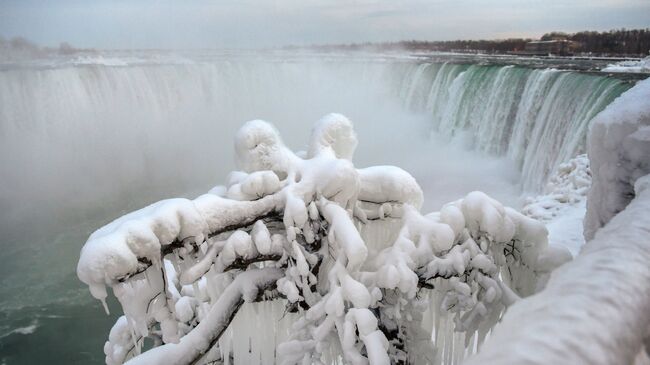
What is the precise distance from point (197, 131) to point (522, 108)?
55.7 ft

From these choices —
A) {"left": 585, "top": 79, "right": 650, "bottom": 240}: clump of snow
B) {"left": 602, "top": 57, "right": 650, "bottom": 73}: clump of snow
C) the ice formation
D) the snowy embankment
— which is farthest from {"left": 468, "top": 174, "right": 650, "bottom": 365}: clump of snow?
{"left": 602, "top": 57, "right": 650, "bottom": 73}: clump of snow

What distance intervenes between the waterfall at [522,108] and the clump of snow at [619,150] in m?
8.45

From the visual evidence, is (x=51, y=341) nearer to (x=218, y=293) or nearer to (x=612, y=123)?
(x=218, y=293)

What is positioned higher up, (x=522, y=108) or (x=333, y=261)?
(x=333, y=261)

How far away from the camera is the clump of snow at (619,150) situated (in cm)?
215

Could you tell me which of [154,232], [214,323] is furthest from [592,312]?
[214,323]

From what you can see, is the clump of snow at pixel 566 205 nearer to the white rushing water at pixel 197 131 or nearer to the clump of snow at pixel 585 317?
the white rushing water at pixel 197 131

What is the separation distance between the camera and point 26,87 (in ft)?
60.7

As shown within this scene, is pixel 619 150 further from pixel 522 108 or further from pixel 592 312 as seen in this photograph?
pixel 522 108

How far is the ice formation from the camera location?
2.60 metres

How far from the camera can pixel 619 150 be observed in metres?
2.23

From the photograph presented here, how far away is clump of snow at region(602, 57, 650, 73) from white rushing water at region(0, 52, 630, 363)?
2.21 meters

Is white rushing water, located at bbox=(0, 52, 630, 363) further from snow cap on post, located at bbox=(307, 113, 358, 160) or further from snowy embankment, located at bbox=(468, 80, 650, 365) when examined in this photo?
snowy embankment, located at bbox=(468, 80, 650, 365)

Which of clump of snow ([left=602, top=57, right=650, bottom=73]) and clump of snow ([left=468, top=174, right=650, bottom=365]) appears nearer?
clump of snow ([left=468, top=174, right=650, bottom=365])
